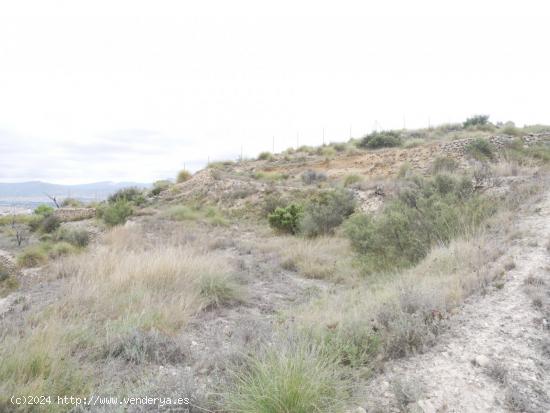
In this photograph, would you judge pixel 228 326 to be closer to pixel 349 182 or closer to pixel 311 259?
pixel 311 259

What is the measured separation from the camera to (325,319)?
12.3 feet

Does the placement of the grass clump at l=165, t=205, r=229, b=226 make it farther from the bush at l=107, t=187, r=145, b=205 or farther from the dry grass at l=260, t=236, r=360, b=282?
the bush at l=107, t=187, r=145, b=205

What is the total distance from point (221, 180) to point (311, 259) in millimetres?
13773

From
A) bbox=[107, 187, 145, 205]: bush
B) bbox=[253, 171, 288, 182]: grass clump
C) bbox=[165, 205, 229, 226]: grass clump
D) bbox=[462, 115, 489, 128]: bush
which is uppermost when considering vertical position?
bbox=[462, 115, 489, 128]: bush

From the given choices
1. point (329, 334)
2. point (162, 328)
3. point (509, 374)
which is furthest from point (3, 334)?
point (509, 374)

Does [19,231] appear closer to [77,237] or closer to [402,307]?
[77,237]

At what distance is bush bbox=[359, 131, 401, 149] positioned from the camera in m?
24.5

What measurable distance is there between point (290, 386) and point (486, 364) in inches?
57.6

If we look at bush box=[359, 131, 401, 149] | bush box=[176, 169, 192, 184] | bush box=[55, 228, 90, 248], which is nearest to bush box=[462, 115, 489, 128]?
bush box=[359, 131, 401, 149]

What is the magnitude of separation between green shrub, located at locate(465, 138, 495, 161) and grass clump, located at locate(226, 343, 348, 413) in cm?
1516

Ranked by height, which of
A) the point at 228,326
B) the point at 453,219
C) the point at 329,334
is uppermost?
the point at 453,219

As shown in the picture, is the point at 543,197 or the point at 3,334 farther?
the point at 543,197

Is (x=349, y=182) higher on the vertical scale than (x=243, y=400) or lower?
higher

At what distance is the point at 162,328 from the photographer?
3.86 meters
